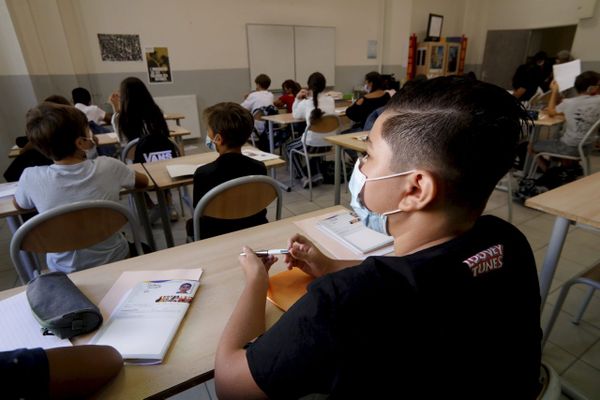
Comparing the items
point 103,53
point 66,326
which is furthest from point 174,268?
point 103,53

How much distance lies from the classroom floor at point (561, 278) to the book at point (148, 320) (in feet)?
Answer: 2.80

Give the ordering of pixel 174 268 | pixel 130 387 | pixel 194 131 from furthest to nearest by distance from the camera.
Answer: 1. pixel 194 131
2. pixel 174 268
3. pixel 130 387

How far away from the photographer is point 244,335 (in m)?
0.68

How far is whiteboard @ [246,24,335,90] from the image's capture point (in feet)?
19.5

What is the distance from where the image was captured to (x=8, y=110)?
4.31 meters

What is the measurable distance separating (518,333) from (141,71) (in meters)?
5.91

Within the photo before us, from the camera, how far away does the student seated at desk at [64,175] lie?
4.64 ft

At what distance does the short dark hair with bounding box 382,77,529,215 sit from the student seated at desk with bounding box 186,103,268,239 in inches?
46.8

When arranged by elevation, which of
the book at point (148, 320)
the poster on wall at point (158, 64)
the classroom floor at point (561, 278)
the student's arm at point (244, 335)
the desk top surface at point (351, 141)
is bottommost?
the classroom floor at point (561, 278)

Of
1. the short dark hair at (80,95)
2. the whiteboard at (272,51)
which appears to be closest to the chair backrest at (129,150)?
the short dark hair at (80,95)

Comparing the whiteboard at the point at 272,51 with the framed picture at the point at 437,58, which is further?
the framed picture at the point at 437,58

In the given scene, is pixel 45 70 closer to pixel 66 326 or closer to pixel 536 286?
pixel 66 326

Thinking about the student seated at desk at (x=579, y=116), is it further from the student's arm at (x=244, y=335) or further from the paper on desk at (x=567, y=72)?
the student's arm at (x=244, y=335)

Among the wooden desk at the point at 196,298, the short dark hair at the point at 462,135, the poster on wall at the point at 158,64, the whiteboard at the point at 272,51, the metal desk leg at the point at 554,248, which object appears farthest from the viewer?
the whiteboard at the point at 272,51
